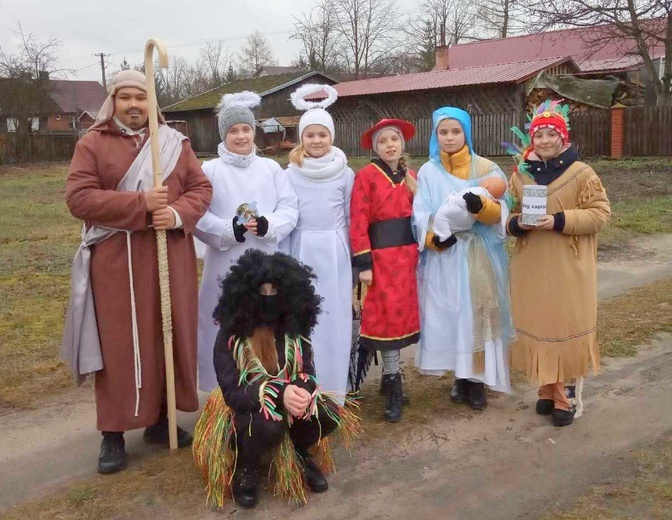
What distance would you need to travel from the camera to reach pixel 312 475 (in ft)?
10.9

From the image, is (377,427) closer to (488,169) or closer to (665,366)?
(488,169)

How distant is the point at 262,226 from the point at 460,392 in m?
1.71

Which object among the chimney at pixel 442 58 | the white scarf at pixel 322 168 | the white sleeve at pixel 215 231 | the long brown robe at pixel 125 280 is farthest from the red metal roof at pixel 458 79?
the long brown robe at pixel 125 280

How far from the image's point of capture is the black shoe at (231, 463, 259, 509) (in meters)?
3.17

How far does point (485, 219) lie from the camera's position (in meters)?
3.98

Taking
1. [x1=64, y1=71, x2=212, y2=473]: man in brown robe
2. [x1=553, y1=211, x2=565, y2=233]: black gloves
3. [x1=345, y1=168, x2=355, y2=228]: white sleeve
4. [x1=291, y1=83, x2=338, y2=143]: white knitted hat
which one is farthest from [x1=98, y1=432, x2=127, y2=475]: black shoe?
[x1=553, y1=211, x2=565, y2=233]: black gloves

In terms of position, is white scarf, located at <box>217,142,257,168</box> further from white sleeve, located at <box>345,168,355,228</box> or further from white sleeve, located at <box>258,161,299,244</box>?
white sleeve, located at <box>345,168,355,228</box>

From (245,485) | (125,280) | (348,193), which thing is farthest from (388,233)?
(245,485)

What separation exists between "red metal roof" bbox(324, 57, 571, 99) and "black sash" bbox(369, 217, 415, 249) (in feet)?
67.9

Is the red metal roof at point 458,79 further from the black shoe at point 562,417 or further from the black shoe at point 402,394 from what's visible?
the black shoe at point 562,417

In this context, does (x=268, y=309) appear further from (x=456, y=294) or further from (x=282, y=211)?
(x=456, y=294)

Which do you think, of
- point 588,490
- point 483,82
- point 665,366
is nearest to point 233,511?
point 588,490

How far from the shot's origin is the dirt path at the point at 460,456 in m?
3.20

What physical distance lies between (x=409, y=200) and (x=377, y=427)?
4.46 ft
